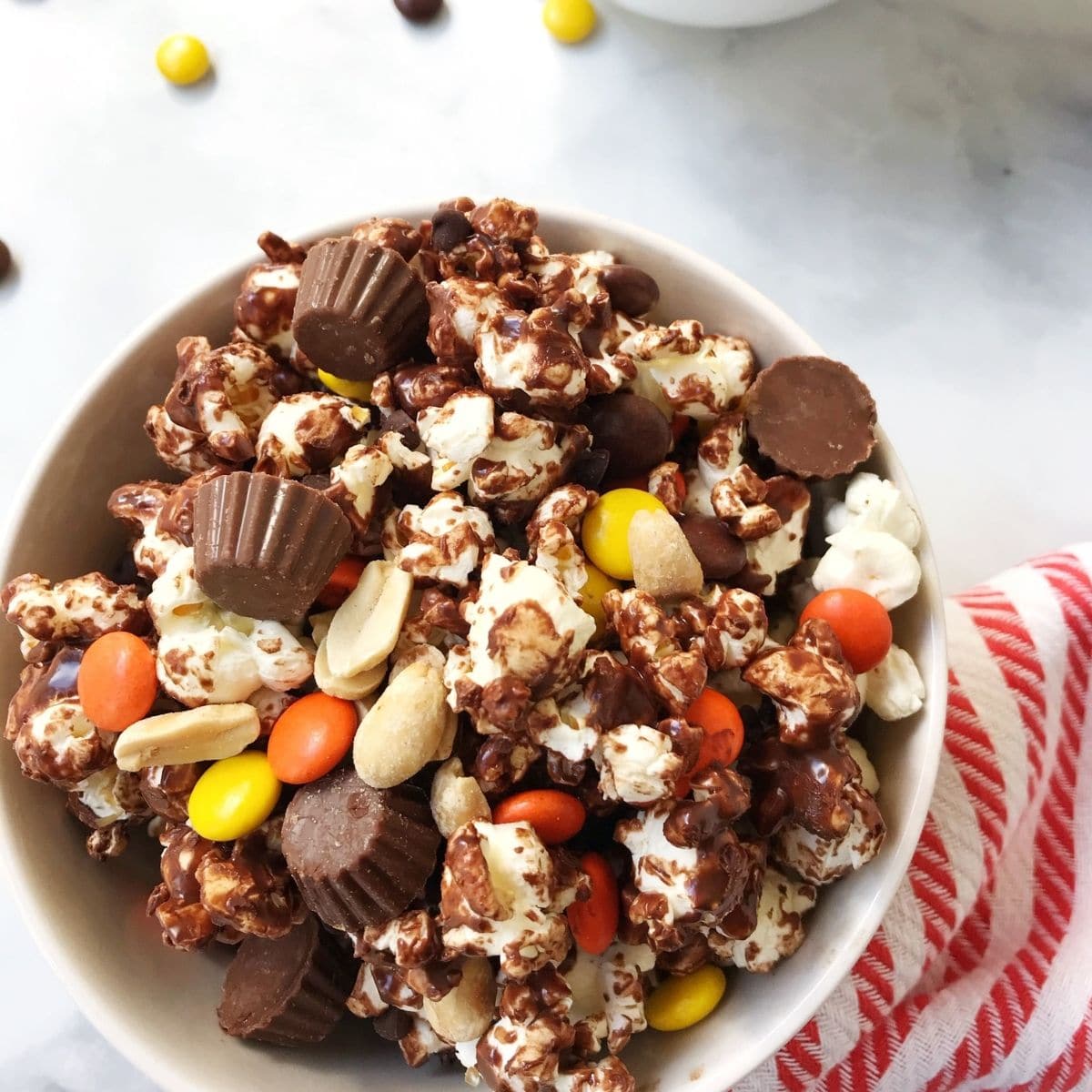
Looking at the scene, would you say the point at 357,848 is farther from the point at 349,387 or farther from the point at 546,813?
the point at 349,387

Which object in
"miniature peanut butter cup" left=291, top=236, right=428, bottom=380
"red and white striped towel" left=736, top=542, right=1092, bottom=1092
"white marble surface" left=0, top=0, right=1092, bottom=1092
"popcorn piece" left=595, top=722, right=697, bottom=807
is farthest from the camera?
"white marble surface" left=0, top=0, right=1092, bottom=1092

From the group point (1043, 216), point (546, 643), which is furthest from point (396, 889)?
point (1043, 216)

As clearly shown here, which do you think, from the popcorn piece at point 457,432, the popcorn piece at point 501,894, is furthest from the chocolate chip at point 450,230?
the popcorn piece at point 501,894

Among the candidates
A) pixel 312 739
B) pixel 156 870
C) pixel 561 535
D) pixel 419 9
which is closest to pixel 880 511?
pixel 561 535

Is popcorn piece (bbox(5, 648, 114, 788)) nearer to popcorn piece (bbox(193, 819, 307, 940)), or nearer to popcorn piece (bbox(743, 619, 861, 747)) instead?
popcorn piece (bbox(193, 819, 307, 940))

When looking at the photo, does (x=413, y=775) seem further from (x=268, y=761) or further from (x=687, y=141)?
(x=687, y=141)

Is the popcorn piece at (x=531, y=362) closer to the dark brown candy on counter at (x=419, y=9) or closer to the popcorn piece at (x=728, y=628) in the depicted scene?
the popcorn piece at (x=728, y=628)

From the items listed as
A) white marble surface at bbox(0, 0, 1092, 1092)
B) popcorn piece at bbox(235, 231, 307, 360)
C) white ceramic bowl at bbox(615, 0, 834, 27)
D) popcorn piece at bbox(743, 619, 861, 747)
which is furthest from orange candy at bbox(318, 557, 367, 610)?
white ceramic bowl at bbox(615, 0, 834, 27)
